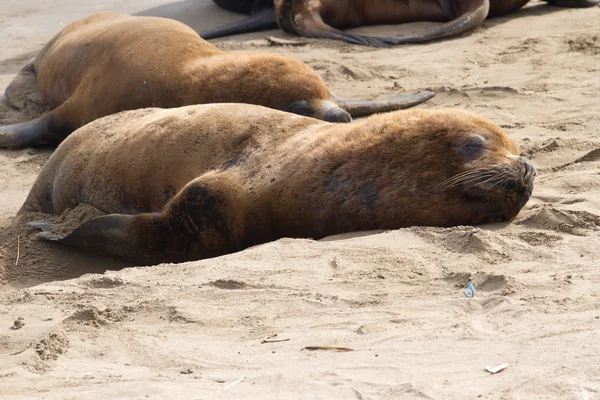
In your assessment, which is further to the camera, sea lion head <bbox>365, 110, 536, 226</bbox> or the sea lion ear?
the sea lion ear

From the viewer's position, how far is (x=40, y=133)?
823 cm

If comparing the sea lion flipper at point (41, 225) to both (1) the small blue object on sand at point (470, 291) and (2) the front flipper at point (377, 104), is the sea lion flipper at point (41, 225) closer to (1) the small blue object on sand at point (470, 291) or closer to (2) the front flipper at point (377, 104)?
(1) the small blue object on sand at point (470, 291)

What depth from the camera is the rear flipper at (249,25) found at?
11.5m

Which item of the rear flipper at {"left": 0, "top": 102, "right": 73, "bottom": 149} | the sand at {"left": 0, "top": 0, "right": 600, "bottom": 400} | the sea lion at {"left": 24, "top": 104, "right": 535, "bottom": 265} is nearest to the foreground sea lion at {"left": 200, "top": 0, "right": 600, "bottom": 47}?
the rear flipper at {"left": 0, "top": 102, "right": 73, "bottom": 149}

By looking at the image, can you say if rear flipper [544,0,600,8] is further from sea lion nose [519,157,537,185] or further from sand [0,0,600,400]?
sea lion nose [519,157,537,185]

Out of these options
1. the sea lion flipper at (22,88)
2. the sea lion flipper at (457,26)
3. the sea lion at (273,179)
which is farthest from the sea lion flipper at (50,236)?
the sea lion flipper at (457,26)

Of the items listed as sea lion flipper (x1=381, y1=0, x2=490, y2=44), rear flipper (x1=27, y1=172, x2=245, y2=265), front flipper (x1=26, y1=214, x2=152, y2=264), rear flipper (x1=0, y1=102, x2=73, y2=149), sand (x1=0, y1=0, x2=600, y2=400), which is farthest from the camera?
sea lion flipper (x1=381, y1=0, x2=490, y2=44)

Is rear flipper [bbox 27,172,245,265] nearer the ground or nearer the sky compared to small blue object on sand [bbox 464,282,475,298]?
nearer the ground

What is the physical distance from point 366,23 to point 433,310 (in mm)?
8543

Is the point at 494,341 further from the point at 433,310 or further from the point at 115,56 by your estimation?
the point at 115,56

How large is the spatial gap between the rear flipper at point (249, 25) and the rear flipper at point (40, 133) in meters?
3.45

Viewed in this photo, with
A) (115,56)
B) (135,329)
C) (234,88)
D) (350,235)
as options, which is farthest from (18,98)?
(135,329)

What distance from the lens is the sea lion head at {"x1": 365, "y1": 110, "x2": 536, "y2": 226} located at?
4.67 m

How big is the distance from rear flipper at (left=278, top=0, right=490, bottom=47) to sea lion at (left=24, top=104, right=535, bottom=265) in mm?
5126
